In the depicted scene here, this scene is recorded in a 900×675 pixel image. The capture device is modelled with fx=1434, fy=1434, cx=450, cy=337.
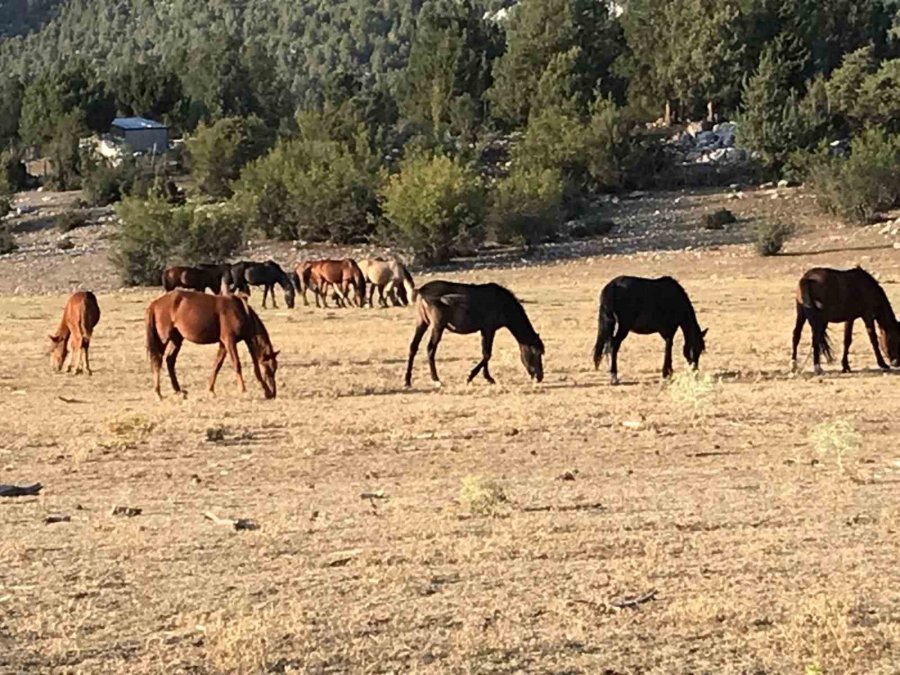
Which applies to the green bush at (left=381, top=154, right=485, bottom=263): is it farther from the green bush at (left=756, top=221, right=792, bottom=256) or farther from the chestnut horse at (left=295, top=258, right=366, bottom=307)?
the chestnut horse at (left=295, top=258, right=366, bottom=307)

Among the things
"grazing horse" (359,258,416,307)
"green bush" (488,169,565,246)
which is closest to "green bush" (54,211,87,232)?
"green bush" (488,169,565,246)

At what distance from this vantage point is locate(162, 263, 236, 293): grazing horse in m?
38.4

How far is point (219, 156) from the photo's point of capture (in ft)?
236

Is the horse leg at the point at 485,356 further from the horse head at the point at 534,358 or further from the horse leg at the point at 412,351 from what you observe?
the horse leg at the point at 412,351

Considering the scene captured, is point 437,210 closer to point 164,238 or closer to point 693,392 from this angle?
point 164,238

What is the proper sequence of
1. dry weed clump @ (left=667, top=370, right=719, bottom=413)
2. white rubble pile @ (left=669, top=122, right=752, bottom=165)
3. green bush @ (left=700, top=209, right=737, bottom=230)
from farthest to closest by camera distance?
white rubble pile @ (left=669, top=122, right=752, bottom=165)
green bush @ (left=700, top=209, right=737, bottom=230)
dry weed clump @ (left=667, top=370, right=719, bottom=413)

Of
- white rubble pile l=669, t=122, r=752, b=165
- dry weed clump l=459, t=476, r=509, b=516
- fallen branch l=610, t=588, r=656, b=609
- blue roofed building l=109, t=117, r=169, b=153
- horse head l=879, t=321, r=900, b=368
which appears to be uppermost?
blue roofed building l=109, t=117, r=169, b=153

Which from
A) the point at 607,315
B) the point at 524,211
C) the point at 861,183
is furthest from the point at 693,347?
the point at 861,183

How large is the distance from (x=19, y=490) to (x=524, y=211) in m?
45.1

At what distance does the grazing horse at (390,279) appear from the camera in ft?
125

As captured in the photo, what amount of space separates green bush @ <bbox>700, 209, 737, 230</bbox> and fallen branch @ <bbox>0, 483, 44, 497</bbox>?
47986mm

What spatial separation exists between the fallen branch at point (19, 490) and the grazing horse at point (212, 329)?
21.1 ft

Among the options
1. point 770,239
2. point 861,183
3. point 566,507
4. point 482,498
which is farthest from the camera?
point 861,183

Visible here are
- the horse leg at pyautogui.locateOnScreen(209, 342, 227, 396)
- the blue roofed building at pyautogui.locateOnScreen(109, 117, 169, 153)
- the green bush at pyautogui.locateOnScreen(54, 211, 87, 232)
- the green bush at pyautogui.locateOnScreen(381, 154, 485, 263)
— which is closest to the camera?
the horse leg at pyautogui.locateOnScreen(209, 342, 227, 396)
